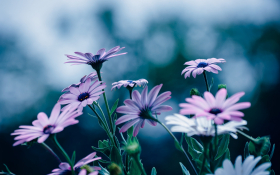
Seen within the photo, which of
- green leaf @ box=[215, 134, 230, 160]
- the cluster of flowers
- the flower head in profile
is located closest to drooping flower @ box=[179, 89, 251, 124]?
the cluster of flowers

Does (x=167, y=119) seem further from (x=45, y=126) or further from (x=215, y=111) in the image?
(x=45, y=126)

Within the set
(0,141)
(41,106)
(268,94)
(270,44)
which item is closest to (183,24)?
(270,44)

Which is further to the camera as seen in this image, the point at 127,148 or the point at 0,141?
the point at 0,141

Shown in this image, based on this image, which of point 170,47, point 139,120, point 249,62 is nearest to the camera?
point 139,120

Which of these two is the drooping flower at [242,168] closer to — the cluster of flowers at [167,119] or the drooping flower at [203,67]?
the cluster of flowers at [167,119]

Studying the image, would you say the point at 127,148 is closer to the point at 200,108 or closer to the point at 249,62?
the point at 200,108

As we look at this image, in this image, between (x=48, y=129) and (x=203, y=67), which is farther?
(x=203, y=67)

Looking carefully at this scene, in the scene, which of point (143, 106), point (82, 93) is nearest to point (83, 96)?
point (82, 93)

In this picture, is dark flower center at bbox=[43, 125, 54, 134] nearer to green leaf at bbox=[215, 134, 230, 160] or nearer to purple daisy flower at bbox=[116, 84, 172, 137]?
purple daisy flower at bbox=[116, 84, 172, 137]

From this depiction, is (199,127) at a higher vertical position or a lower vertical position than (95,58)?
lower
